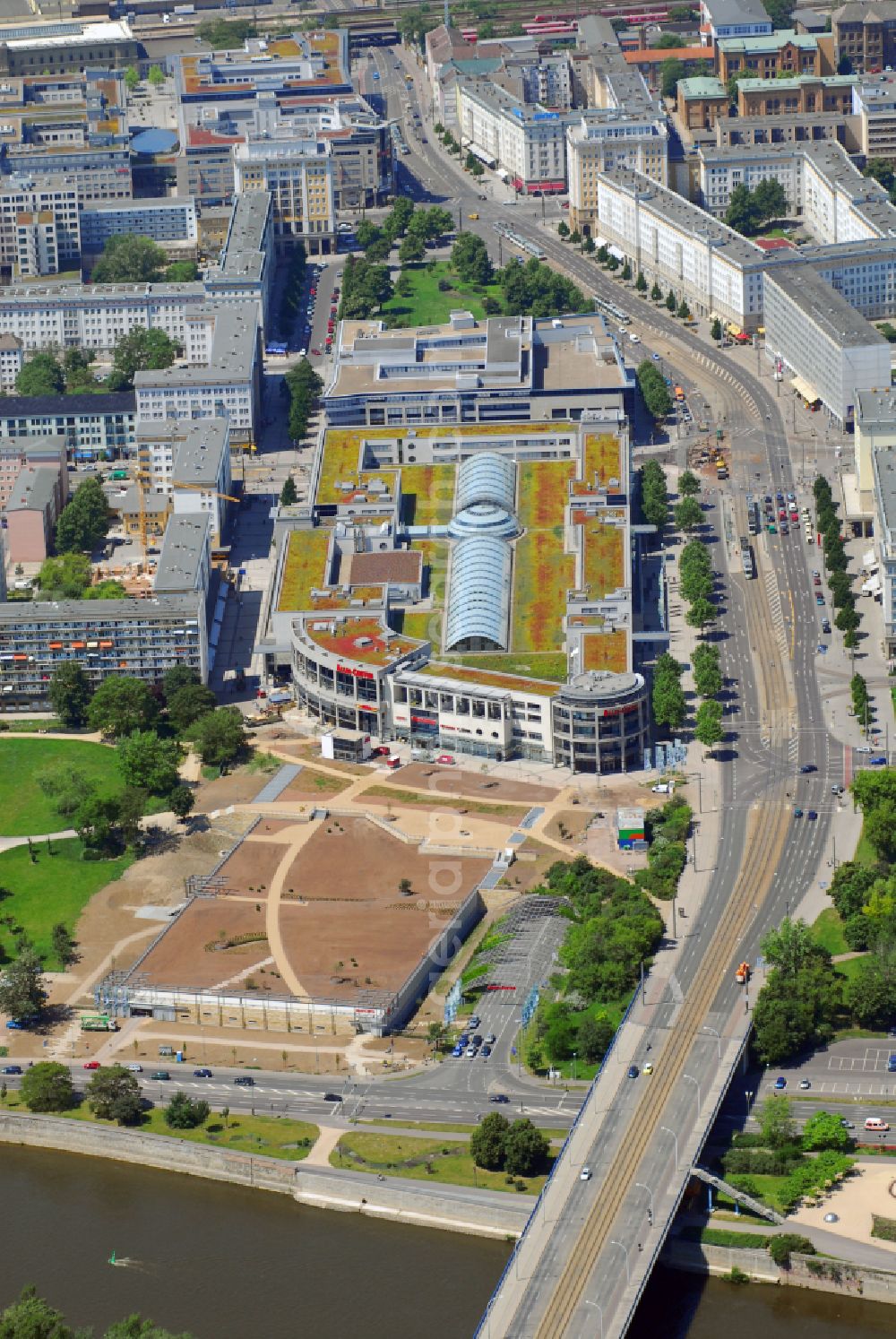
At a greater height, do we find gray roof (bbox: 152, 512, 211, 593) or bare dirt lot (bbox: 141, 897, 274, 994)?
gray roof (bbox: 152, 512, 211, 593)

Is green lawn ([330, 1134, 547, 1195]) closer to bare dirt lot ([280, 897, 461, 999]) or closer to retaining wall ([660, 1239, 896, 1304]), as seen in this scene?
retaining wall ([660, 1239, 896, 1304])

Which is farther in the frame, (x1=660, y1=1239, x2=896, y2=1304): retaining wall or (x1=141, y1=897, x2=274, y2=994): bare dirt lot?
(x1=141, y1=897, x2=274, y2=994): bare dirt lot

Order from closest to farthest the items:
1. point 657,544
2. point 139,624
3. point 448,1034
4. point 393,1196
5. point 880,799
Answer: point 393,1196 < point 448,1034 < point 880,799 < point 139,624 < point 657,544

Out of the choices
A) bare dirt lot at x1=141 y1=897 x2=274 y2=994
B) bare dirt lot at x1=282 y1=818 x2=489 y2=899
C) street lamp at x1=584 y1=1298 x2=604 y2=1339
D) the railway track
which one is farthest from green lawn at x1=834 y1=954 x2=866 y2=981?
street lamp at x1=584 y1=1298 x2=604 y2=1339

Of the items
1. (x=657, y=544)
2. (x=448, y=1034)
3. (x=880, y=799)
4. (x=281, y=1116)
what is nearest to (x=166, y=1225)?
(x=281, y=1116)

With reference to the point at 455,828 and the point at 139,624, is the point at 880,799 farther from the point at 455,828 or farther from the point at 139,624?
the point at 139,624

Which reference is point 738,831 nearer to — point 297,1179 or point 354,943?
point 354,943
